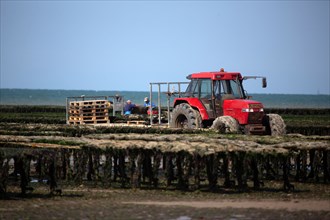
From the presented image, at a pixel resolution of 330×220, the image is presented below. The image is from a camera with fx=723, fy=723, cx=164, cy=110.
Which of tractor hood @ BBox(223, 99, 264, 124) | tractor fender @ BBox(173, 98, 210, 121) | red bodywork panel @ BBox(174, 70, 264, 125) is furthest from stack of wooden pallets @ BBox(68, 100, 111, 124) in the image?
tractor hood @ BBox(223, 99, 264, 124)

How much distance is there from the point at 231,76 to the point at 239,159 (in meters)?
9.23

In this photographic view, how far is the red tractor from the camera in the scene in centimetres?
2669

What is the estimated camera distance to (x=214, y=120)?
2769 centimetres

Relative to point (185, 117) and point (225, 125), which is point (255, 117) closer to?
point (225, 125)

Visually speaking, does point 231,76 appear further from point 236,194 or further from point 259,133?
point 236,194

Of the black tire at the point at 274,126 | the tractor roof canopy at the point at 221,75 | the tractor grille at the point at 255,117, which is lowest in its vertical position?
the black tire at the point at 274,126

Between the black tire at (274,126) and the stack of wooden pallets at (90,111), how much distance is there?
9.99 m

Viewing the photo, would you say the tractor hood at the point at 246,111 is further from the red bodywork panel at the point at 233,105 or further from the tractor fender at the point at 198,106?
the tractor fender at the point at 198,106

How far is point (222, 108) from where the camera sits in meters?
27.8

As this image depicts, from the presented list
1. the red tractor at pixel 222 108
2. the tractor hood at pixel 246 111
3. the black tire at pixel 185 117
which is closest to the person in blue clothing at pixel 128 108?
the red tractor at pixel 222 108

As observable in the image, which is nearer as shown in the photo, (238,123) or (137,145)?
(137,145)

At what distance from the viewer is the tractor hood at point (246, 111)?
26703 mm

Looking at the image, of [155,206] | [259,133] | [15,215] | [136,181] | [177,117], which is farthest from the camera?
[177,117]

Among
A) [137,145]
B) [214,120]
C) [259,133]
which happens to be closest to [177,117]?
[214,120]
